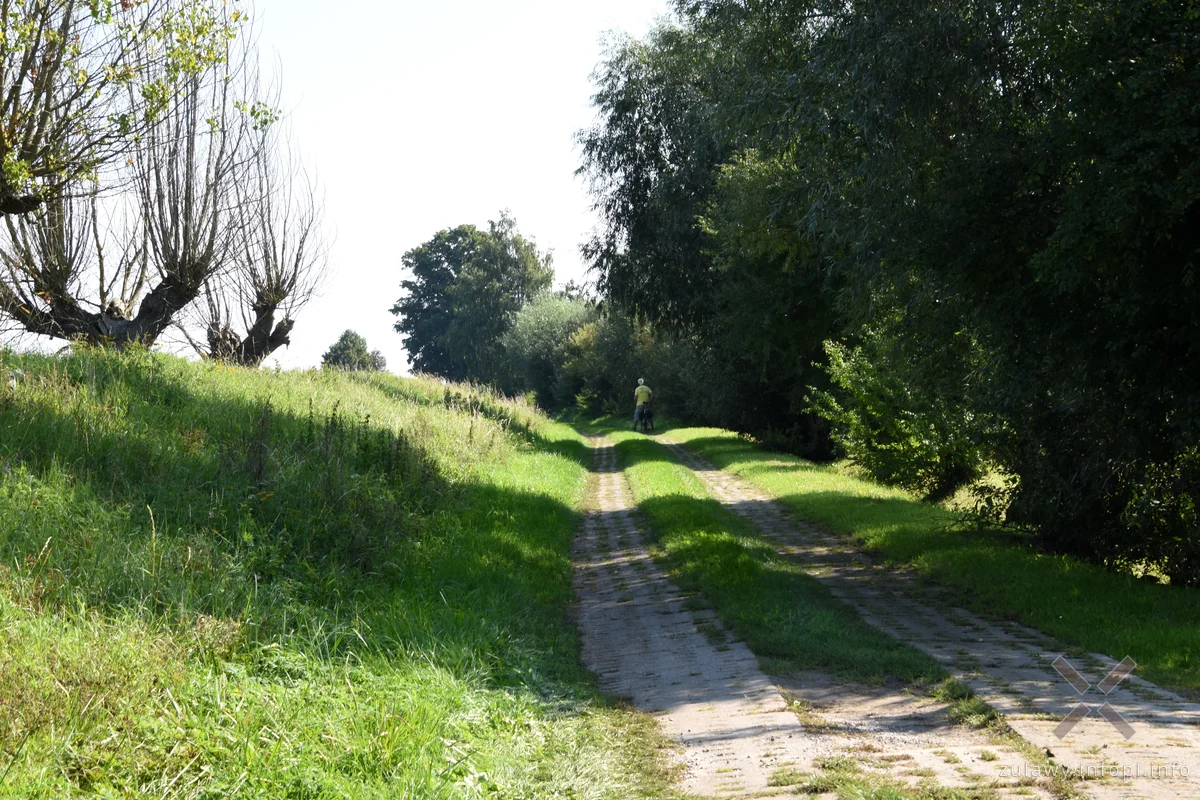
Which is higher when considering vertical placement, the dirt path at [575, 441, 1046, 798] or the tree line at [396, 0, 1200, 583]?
the tree line at [396, 0, 1200, 583]

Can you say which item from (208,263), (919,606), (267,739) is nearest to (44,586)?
(267,739)

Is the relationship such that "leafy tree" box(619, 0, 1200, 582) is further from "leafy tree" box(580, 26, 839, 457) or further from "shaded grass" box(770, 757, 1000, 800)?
"leafy tree" box(580, 26, 839, 457)

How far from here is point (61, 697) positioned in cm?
466

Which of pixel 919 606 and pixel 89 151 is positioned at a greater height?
pixel 89 151

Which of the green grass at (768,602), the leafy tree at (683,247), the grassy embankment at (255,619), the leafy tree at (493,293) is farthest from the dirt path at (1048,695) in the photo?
the leafy tree at (493,293)

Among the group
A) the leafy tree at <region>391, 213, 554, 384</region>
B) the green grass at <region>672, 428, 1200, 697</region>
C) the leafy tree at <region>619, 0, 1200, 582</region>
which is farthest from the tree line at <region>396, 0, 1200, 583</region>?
the leafy tree at <region>391, 213, 554, 384</region>

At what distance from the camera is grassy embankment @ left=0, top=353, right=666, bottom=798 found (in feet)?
15.1

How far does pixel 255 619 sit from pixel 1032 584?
8069 mm

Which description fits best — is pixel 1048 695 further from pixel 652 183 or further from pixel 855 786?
pixel 652 183

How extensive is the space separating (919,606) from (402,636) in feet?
19.5

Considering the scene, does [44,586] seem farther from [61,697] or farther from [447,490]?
[447,490]

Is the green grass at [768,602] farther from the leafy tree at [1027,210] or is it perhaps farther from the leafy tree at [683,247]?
the leafy tree at [683,247]

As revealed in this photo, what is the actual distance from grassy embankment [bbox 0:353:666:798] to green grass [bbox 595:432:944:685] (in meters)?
1.60

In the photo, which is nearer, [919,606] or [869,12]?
[919,606]
